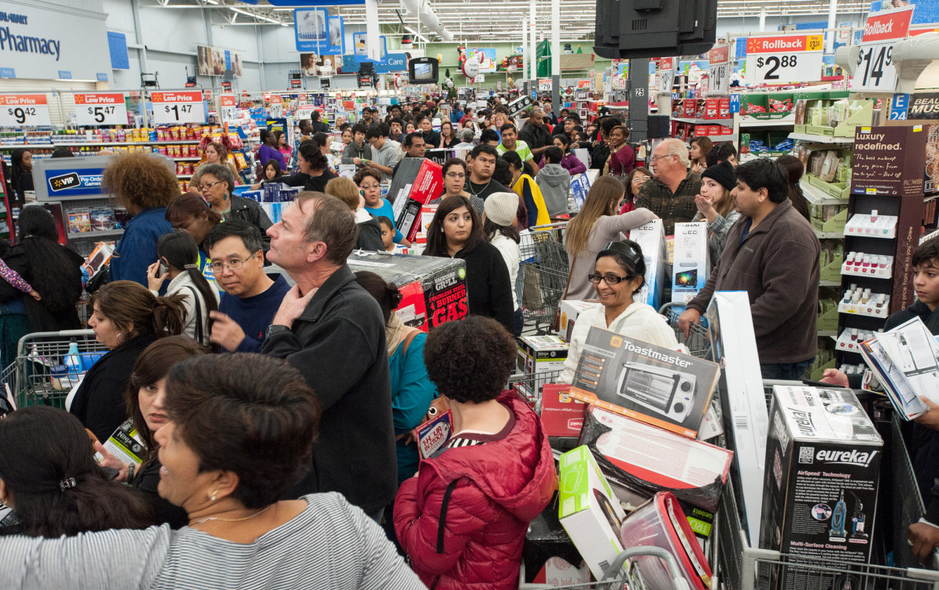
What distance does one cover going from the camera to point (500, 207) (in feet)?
14.5

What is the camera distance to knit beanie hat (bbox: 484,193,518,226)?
4.41m

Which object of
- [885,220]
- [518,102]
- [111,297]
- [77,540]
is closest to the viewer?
[77,540]

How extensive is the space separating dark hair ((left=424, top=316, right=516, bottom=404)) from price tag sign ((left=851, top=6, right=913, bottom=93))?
5.35 meters

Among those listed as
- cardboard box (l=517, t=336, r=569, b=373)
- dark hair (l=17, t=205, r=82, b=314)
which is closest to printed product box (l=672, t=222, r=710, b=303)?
cardboard box (l=517, t=336, r=569, b=373)

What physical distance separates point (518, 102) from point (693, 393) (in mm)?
13189

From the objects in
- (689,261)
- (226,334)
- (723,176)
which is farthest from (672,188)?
(226,334)

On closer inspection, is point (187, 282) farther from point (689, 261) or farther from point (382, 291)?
point (689, 261)

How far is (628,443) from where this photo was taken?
2.16 m

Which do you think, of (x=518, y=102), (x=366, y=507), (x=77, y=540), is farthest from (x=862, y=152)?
(x=518, y=102)

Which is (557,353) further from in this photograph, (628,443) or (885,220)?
(885,220)

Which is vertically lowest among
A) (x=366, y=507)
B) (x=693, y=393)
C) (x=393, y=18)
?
(x=366, y=507)

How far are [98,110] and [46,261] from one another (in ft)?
24.0

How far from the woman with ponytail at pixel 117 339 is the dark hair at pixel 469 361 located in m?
1.18

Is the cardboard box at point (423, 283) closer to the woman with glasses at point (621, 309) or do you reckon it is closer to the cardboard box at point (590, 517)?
the woman with glasses at point (621, 309)
